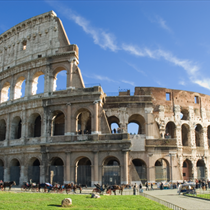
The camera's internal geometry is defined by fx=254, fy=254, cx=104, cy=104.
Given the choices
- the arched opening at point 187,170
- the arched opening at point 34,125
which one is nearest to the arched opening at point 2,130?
the arched opening at point 34,125

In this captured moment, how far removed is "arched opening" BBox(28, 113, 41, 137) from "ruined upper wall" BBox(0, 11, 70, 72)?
6.72 m

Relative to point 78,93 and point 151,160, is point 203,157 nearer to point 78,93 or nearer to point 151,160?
point 151,160

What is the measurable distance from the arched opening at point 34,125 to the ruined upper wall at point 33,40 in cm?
672

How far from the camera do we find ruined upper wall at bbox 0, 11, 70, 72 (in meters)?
27.9

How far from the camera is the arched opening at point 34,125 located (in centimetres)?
2699

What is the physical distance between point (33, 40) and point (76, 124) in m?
11.7

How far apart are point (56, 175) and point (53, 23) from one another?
650 inches

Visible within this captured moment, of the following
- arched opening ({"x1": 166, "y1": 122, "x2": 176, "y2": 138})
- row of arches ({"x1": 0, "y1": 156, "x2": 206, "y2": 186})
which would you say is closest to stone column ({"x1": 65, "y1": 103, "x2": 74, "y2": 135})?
row of arches ({"x1": 0, "y1": 156, "x2": 206, "y2": 186})

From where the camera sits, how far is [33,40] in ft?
96.3

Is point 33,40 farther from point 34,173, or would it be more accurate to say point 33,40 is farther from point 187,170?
point 187,170

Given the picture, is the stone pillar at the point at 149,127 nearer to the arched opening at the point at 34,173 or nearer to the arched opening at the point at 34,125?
the arched opening at the point at 34,173

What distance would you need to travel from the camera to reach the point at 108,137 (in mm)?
23906

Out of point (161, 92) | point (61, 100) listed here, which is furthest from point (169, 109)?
point (61, 100)

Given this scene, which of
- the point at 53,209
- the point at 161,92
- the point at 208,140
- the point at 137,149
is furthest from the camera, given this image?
the point at 208,140
